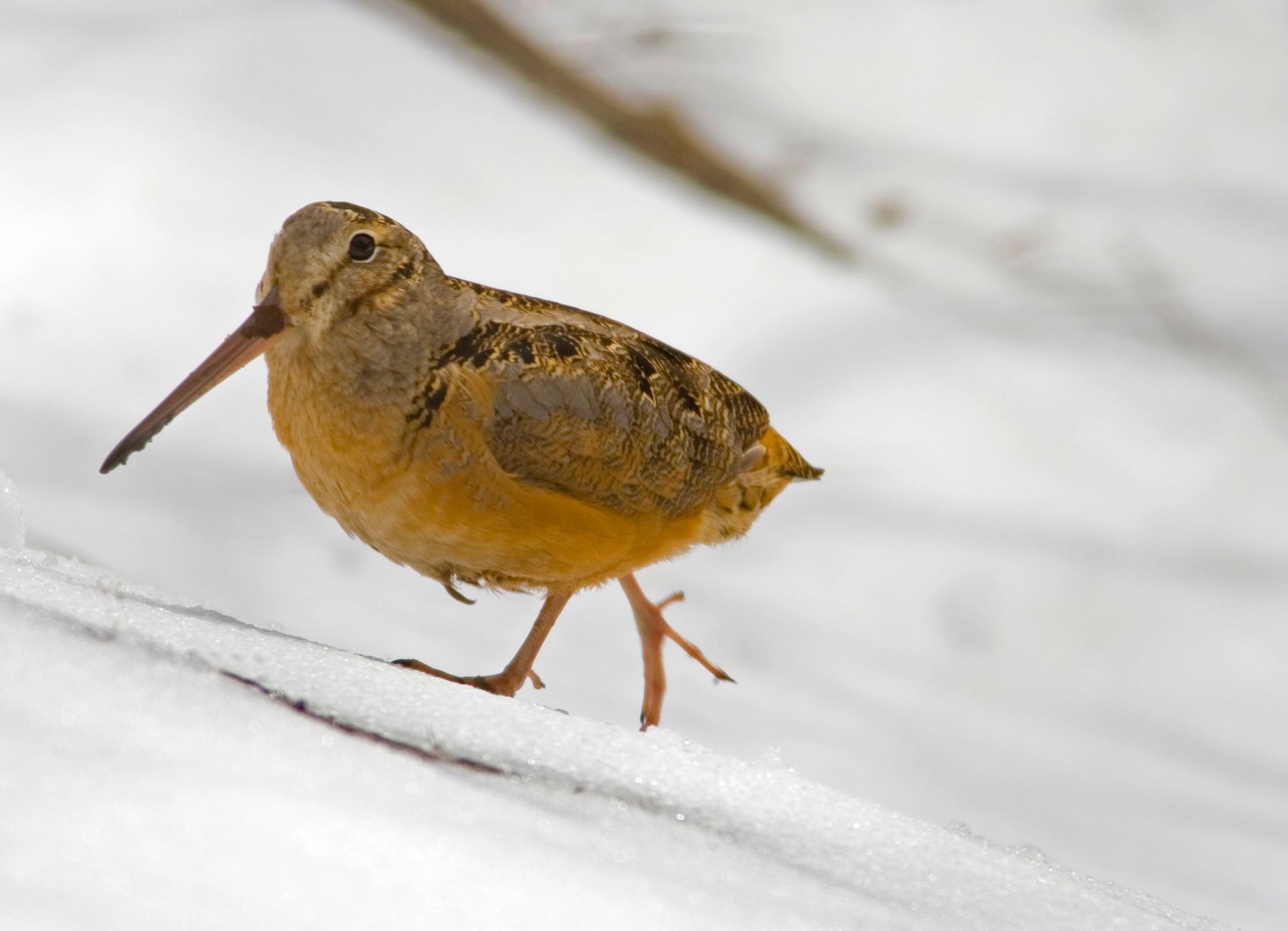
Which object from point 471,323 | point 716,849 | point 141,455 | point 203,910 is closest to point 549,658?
point 141,455

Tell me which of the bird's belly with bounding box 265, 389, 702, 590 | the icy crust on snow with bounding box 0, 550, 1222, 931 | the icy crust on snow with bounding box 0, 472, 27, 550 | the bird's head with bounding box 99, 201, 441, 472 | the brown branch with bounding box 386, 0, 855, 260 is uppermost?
the brown branch with bounding box 386, 0, 855, 260

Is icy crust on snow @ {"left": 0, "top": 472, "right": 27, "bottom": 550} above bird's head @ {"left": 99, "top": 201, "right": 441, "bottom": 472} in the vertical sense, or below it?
below

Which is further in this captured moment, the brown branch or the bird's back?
the brown branch

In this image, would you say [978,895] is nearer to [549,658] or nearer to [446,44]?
[549,658]

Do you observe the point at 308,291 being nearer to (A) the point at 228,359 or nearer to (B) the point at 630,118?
(A) the point at 228,359

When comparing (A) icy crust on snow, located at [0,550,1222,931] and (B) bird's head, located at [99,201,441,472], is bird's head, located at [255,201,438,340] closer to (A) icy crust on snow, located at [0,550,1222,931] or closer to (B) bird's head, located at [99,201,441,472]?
(B) bird's head, located at [99,201,441,472]

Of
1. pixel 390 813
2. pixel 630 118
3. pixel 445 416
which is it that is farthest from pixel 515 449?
pixel 630 118

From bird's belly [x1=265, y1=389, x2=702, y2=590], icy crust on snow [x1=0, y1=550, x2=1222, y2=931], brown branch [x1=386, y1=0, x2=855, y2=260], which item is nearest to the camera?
icy crust on snow [x1=0, y1=550, x2=1222, y2=931]

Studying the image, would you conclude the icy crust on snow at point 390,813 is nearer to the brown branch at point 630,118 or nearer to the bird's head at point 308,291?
the bird's head at point 308,291

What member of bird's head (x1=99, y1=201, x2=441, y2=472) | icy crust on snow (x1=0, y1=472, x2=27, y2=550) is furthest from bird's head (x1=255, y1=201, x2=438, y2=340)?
icy crust on snow (x1=0, y1=472, x2=27, y2=550)
